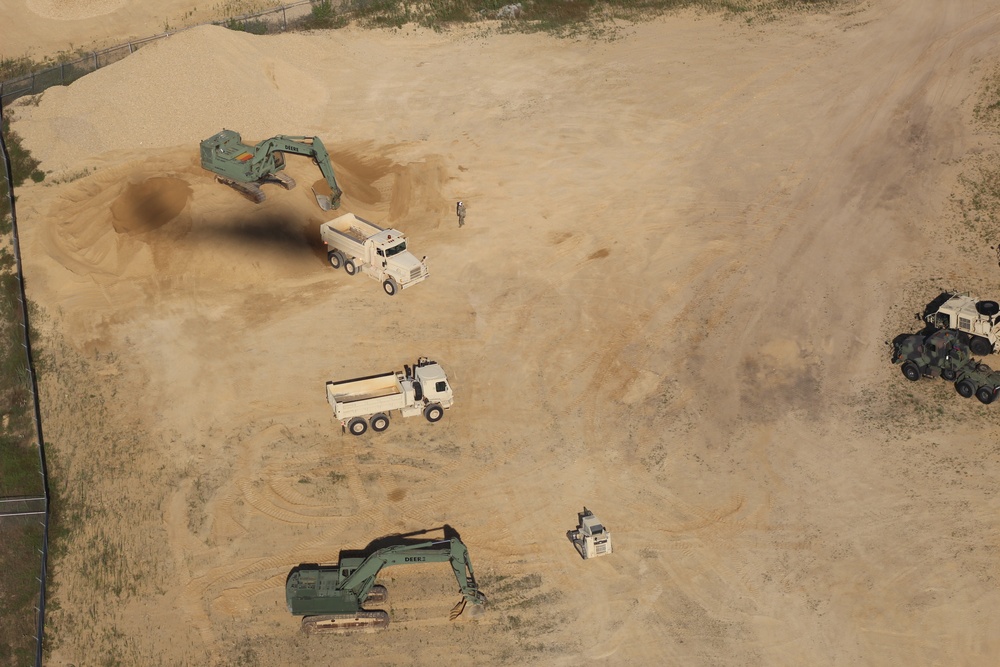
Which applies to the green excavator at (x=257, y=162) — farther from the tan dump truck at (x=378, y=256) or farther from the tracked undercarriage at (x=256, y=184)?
the tan dump truck at (x=378, y=256)

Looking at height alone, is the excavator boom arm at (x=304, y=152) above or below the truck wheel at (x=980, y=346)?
above

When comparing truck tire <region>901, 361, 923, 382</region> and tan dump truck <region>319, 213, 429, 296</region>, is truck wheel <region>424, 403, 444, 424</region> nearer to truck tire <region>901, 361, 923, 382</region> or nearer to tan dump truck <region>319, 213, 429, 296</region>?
tan dump truck <region>319, 213, 429, 296</region>

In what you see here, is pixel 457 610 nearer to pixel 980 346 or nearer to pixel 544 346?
pixel 544 346

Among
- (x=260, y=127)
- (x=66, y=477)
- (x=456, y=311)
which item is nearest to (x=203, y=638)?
(x=66, y=477)

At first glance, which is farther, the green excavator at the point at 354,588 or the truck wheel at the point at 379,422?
the truck wheel at the point at 379,422

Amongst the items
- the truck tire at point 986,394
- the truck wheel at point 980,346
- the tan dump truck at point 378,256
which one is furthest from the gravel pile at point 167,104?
the truck tire at point 986,394

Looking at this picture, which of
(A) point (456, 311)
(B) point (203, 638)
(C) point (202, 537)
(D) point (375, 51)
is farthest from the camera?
(D) point (375, 51)

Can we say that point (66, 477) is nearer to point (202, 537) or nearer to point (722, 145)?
point (202, 537)
